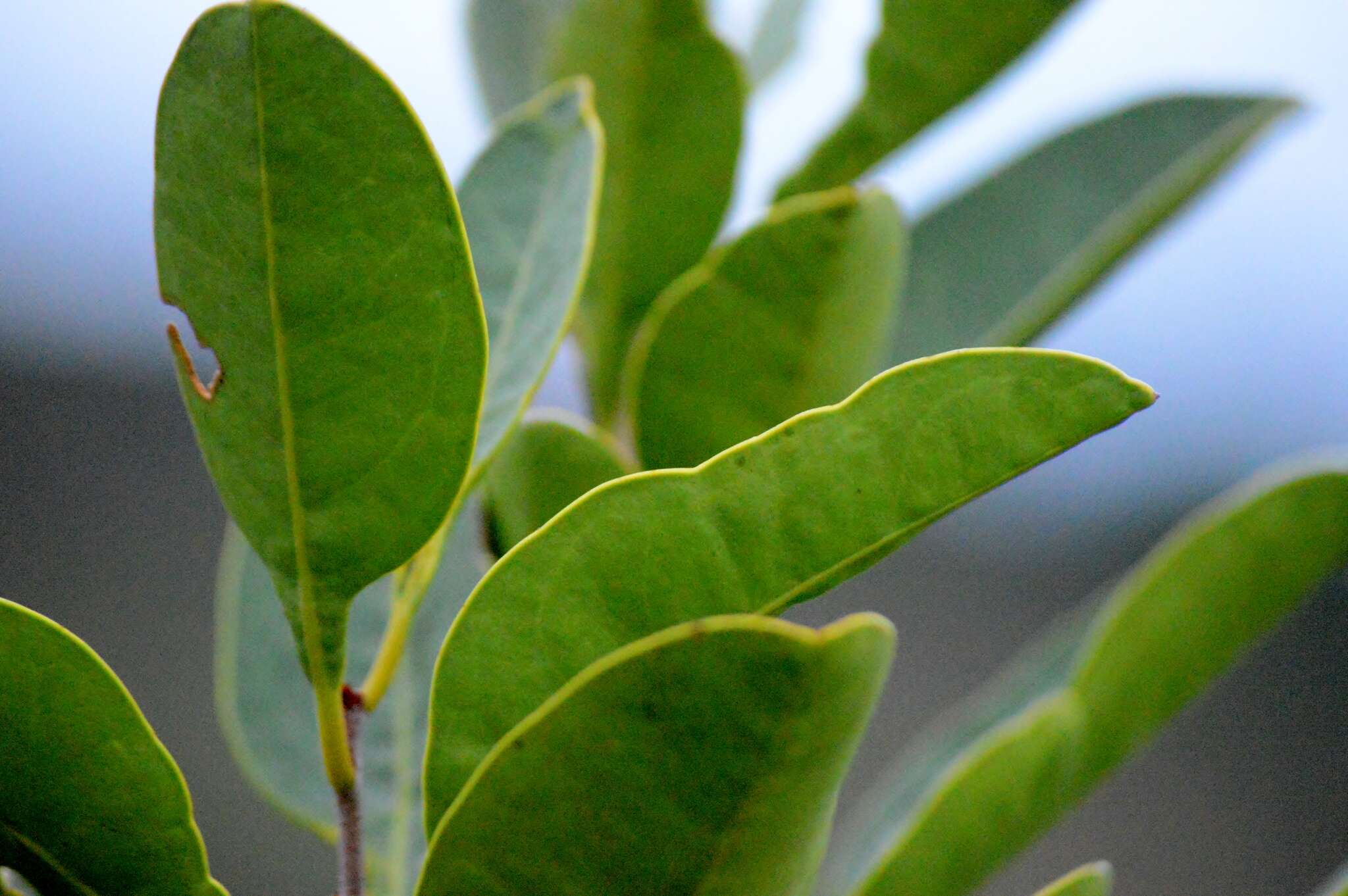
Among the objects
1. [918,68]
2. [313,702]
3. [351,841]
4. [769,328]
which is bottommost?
[313,702]

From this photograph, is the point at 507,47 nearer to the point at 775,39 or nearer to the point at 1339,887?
the point at 775,39

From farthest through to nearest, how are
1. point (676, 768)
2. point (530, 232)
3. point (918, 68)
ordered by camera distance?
point (918, 68)
point (530, 232)
point (676, 768)

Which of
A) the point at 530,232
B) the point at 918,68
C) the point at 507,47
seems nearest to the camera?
the point at 530,232

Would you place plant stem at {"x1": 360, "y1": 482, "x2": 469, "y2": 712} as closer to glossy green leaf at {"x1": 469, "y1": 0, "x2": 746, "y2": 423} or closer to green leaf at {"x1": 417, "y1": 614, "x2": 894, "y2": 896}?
green leaf at {"x1": 417, "y1": 614, "x2": 894, "y2": 896}

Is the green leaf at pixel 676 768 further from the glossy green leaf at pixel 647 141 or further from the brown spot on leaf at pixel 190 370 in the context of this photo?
the glossy green leaf at pixel 647 141

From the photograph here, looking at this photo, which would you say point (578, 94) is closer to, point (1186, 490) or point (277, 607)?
point (277, 607)

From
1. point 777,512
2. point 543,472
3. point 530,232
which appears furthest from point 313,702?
point 777,512

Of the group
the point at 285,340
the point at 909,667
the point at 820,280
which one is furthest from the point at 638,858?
the point at 909,667
